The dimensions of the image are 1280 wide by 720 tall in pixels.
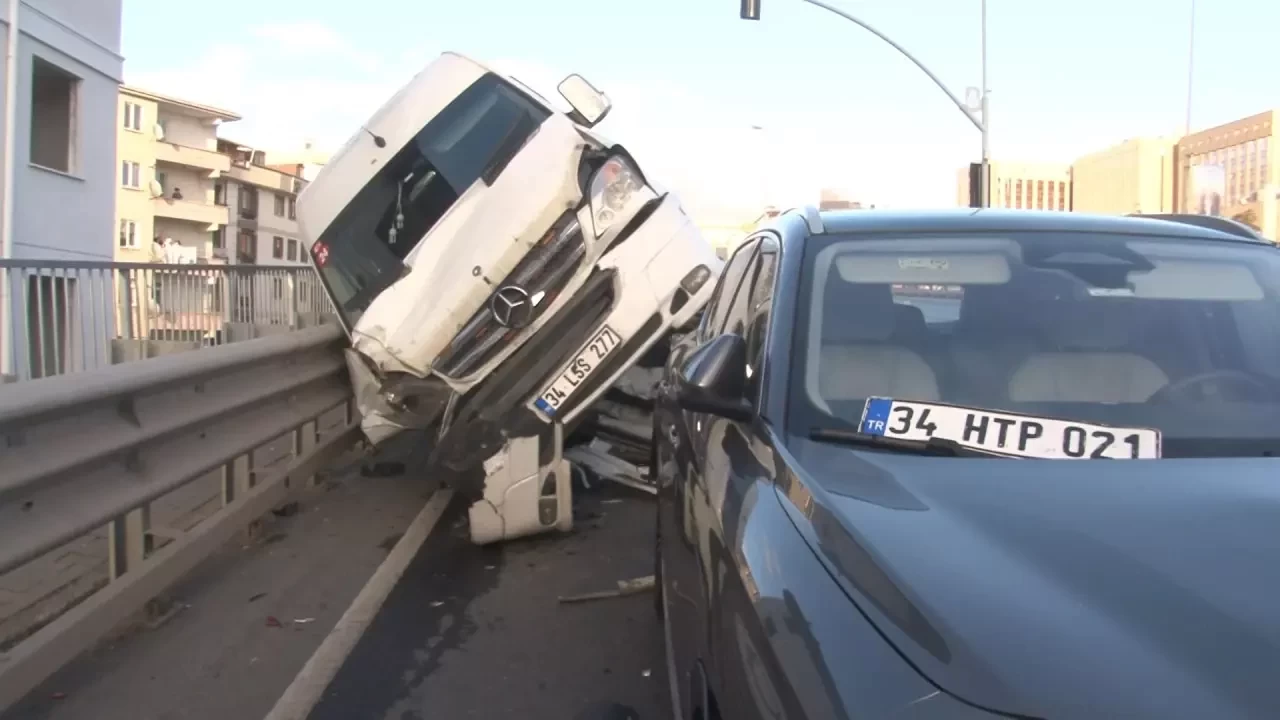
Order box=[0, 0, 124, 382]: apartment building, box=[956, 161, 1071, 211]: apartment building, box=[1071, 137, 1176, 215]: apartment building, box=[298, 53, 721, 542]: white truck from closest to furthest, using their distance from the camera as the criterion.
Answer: box=[298, 53, 721, 542]: white truck, box=[0, 0, 124, 382]: apartment building, box=[956, 161, 1071, 211]: apartment building, box=[1071, 137, 1176, 215]: apartment building

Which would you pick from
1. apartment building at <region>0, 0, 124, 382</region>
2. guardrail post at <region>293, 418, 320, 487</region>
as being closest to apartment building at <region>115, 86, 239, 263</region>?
apartment building at <region>0, 0, 124, 382</region>

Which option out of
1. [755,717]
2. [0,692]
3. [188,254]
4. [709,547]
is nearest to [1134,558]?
[755,717]

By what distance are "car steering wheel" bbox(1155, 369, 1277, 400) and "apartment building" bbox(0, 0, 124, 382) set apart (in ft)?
49.9

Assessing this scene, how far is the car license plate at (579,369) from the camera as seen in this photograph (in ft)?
21.3

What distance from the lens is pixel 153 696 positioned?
420 centimetres

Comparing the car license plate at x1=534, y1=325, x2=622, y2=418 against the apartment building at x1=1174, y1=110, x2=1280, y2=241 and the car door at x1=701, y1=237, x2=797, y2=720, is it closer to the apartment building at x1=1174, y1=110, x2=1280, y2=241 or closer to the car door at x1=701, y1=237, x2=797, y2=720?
A: the car door at x1=701, y1=237, x2=797, y2=720

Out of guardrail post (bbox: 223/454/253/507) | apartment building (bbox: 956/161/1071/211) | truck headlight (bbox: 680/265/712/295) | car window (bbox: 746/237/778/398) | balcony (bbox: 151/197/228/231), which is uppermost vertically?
balcony (bbox: 151/197/228/231)

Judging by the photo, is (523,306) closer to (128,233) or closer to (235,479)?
(235,479)

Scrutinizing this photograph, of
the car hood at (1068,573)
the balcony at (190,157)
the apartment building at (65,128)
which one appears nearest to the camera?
the car hood at (1068,573)

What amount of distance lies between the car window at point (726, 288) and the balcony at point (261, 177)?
2828 inches

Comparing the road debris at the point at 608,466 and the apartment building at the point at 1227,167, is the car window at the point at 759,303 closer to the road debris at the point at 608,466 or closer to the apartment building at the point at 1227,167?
the road debris at the point at 608,466

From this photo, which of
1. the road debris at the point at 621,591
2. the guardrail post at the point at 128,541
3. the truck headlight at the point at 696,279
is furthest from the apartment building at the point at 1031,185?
the guardrail post at the point at 128,541

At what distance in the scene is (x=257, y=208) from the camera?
254 feet

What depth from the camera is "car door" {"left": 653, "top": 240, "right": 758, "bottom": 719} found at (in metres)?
3.07
